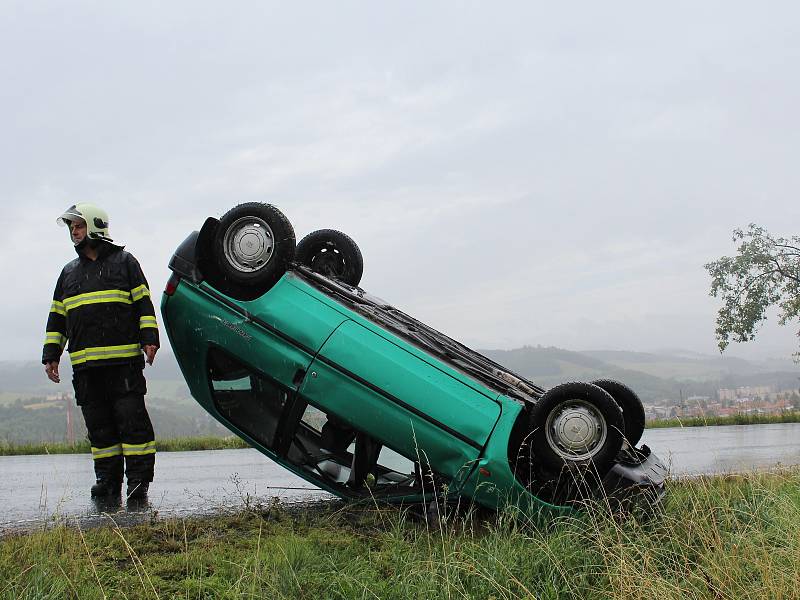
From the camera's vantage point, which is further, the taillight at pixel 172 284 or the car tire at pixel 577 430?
the taillight at pixel 172 284

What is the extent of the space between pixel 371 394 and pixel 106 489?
232 centimetres

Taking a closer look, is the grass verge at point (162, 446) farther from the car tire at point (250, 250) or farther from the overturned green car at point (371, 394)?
the car tire at point (250, 250)

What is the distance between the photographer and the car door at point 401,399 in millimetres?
4496

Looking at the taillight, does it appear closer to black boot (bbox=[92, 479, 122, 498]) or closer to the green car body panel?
the green car body panel

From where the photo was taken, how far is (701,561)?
3.72 m

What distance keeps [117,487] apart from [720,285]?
111 feet

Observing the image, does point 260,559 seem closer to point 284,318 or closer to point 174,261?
point 284,318

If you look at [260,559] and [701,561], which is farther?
[701,561]

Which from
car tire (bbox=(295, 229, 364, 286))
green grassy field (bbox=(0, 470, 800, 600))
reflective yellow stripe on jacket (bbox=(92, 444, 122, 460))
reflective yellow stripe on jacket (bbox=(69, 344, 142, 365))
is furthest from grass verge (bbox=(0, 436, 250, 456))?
green grassy field (bbox=(0, 470, 800, 600))

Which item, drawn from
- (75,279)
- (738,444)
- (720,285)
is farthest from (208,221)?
(720,285)

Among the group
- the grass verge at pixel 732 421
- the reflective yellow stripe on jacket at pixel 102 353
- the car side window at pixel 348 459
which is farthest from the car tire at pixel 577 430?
the grass verge at pixel 732 421

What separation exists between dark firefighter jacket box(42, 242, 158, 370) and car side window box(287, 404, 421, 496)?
1293 mm

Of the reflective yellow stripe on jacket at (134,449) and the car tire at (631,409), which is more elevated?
the car tire at (631,409)

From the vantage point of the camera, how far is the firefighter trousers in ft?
18.7
